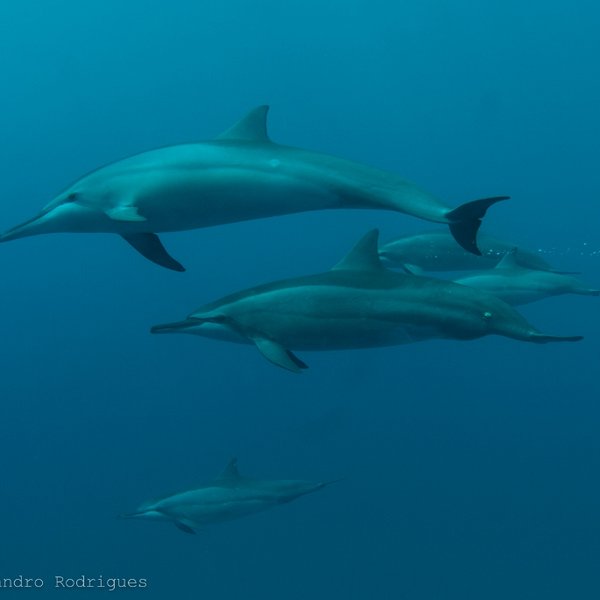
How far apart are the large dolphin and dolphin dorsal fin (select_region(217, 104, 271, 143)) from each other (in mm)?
1091

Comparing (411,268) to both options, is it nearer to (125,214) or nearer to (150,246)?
(150,246)

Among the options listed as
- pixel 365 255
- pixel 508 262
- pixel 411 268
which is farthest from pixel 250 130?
pixel 508 262

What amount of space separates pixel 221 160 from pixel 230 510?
430 cm

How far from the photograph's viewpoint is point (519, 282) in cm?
662

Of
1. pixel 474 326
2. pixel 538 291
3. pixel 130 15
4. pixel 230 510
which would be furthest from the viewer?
pixel 130 15

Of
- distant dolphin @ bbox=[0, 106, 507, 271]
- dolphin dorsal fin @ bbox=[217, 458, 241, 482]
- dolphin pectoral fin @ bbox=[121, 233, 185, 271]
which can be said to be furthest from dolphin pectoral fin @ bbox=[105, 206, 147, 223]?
→ dolphin dorsal fin @ bbox=[217, 458, 241, 482]

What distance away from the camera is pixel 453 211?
4.14 meters

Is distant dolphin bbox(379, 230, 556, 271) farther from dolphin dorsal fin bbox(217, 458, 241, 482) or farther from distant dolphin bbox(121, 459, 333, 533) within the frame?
dolphin dorsal fin bbox(217, 458, 241, 482)

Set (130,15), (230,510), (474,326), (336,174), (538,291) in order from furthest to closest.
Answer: (130,15), (230,510), (538,291), (336,174), (474,326)

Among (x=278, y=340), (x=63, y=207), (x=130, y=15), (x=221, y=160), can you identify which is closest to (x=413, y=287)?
(x=278, y=340)

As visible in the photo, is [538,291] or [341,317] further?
[538,291]

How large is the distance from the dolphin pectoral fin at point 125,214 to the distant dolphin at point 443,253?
10.1ft

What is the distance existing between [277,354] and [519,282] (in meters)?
3.40

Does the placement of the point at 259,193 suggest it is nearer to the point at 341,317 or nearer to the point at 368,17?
the point at 341,317
